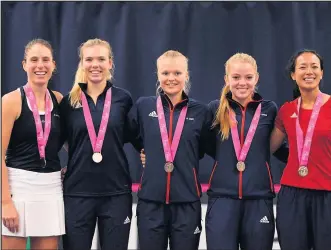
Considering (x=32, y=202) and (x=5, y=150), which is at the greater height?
(x=5, y=150)

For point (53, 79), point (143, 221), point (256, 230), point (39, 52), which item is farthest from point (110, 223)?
point (53, 79)

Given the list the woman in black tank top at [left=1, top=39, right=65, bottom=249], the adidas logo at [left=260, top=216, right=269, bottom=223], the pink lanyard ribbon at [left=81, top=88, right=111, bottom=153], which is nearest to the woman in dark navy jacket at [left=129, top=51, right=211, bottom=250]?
the pink lanyard ribbon at [left=81, top=88, right=111, bottom=153]

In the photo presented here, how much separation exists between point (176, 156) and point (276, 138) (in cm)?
66

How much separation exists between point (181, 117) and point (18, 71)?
2904 mm

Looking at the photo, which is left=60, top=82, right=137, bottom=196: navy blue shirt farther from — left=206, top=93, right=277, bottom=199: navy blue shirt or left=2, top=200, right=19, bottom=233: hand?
left=206, top=93, right=277, bottom=199: navy blue shirt

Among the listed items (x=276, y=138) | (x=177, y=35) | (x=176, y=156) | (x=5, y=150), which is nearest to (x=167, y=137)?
(x=176, y=156)

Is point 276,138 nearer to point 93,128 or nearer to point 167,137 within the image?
point 167,137

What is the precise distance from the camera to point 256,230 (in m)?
3.31

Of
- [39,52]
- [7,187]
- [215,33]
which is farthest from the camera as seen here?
[215,33]

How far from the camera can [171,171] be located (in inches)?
133

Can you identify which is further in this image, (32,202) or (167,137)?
(167,137)

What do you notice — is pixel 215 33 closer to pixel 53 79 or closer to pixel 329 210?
pixel 53 79

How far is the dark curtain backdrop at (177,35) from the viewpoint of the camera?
18.6 feet

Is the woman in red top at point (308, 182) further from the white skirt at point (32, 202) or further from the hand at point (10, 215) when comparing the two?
the hand at point (10, 215)
